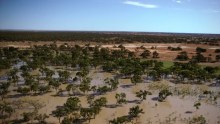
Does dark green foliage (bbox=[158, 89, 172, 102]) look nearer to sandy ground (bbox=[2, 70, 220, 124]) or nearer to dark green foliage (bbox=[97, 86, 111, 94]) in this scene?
sandy ground (bbox=[2, 70, 220, 124])

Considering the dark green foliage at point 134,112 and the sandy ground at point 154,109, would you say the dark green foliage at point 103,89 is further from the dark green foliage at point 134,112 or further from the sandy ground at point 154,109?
the dark green foliage at point 134,112

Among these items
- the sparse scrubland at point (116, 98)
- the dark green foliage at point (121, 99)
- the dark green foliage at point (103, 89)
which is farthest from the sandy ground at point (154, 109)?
the dark green foliage at point (103, 89)

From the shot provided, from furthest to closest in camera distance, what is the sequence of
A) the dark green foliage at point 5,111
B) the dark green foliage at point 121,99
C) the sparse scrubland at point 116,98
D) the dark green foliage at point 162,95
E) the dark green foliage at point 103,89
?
the dark green foliage at point 103,89 → the dark green foliage at point 162,95 → the dark green foliage at point 121,99 → the sparse scrubland at point 116,98 → the dark green foliage at point 5,111

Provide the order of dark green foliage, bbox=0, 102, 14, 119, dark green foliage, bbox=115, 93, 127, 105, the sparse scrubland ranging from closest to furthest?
1. dark green foliage, bbox=0, 102, 14, 119
2. the sparse scrubland
3. dark green foliage, bbox=115, 93, 127, 105

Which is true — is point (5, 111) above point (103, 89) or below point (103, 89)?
below

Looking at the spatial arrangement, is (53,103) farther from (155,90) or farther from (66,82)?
(155,90)

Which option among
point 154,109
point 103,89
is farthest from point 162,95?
point 103,89

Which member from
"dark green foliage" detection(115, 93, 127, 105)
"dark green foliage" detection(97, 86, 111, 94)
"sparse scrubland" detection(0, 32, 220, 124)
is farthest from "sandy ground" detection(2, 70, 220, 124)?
"dark green foliage" detection(97, 86, 111, 94)

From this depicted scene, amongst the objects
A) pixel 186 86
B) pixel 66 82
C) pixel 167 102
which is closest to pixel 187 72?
pixel 186 86

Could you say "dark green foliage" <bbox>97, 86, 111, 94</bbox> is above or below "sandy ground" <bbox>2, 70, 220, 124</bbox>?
above

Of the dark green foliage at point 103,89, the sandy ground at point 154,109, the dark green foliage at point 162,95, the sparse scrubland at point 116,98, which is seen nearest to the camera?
the sparse scrubland at point 116,98

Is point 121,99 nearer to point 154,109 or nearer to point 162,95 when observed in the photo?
point 154,109

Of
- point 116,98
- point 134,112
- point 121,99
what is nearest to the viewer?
point 134,112
